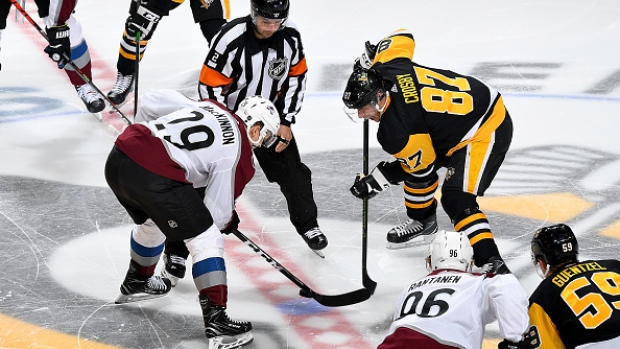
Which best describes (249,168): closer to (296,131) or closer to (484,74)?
(296,131)

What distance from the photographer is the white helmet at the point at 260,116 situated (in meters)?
3.39

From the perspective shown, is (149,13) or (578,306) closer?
(578,306)

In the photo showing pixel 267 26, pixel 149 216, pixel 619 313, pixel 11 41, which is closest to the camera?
pixel 619 313

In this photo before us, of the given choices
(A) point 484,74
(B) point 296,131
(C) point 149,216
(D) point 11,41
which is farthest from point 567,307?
(D) point 11,41

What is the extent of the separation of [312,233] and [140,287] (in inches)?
29.8

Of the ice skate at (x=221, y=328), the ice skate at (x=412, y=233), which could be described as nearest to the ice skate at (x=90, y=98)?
the ice skate at (x=412, y=233)

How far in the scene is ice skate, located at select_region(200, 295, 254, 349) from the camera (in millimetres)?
3262

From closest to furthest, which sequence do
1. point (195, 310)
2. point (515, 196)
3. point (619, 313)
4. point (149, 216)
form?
point (619, 313)
point (149, 216)
point (195, 310)
point (515, 196)

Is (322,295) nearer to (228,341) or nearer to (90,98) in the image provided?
(228,341)

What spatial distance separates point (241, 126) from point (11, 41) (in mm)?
3632

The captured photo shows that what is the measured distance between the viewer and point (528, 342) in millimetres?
2795

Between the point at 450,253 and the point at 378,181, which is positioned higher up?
the point at 450,253

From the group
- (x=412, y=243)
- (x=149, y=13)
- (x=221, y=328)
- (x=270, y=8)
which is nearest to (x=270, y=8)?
(x=270, y=8)

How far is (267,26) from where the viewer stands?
3910 millimetres
